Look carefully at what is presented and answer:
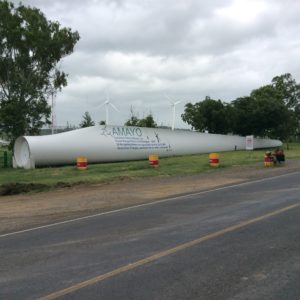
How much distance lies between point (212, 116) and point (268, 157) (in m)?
26.4

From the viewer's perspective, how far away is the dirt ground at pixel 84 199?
13.0 m

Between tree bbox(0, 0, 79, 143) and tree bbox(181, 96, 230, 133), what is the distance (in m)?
19.3

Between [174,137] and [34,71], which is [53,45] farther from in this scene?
[174,137]

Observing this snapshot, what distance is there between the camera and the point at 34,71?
141 ft

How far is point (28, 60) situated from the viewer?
→ 4219 centimetres

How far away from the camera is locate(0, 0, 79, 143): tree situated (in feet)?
131

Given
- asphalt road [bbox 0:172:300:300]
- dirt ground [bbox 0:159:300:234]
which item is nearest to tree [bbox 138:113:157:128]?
dirt ground [bbox 0:159:300:234]

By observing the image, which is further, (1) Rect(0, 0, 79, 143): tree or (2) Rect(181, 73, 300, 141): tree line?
(2) Rect(181, 73, 300, 141): tree line

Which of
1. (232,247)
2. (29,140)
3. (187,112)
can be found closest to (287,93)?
(187,112)

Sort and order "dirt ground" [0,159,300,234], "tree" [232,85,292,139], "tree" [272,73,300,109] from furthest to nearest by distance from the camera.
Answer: "tree" [272,73,300,109], "tree" [232,85,292,139], "dirt ground" [0,159,300,234]

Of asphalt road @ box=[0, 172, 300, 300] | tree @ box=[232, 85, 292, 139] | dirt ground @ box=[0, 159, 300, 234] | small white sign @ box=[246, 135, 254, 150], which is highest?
tree @ box=[232, 85, 292, 139]

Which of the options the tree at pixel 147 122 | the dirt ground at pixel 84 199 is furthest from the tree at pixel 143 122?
the dirt ground at pixel 84 199

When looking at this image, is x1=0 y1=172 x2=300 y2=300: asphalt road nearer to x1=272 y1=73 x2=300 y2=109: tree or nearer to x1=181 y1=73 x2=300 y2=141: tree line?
x1=181 y1=73 x2=300 y2=141: tree line

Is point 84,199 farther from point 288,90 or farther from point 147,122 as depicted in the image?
point 288,90
